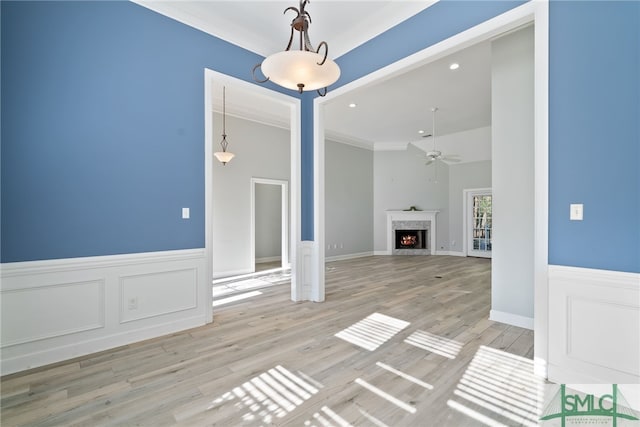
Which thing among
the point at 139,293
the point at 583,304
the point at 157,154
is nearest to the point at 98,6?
the point at 157,154

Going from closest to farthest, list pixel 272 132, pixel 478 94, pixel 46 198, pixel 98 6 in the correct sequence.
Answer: pixel 46 198 < pixel 98 6 < pixel 478 94 < pixel 272 132

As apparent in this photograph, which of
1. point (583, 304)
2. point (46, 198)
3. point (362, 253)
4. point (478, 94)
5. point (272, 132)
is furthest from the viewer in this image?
point (362, 253)

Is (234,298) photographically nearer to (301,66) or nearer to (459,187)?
(301,66)

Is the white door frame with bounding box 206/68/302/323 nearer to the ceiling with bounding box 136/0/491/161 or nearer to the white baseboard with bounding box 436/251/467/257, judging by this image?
the ceiling with bounding box 136/0/491/161

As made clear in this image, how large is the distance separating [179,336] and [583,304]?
3477 millimetres

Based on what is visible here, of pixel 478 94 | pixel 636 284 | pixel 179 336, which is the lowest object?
pixel 179 336

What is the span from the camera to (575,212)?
2.02 metres

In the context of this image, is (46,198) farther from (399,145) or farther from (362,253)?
(399,145)

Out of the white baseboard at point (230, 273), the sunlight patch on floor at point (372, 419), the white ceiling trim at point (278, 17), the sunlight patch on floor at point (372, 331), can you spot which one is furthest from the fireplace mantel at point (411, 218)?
the sunlight patch on floor at point (372, 419)

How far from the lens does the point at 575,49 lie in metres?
2.02

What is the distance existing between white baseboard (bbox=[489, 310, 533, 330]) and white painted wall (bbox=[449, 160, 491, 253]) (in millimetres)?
6048

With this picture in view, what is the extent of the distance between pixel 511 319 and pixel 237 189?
5.28m

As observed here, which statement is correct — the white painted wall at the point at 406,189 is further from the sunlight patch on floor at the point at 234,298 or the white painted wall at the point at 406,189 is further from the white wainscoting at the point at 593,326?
the white wainscoting at the point at 593,326

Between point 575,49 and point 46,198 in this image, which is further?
point 46,198
